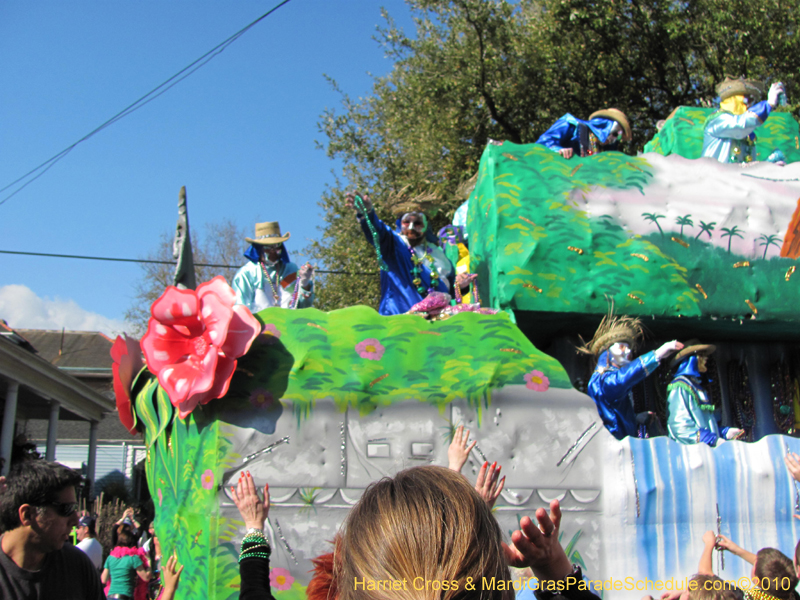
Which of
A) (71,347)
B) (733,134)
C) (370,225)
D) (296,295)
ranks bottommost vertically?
(296,295)

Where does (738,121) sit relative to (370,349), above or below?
above

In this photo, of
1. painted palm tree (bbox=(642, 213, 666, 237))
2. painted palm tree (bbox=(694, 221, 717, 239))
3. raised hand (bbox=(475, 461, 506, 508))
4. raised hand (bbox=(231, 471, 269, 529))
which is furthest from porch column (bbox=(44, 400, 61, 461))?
raised hand (bbox=(475, 461, 506, 508))

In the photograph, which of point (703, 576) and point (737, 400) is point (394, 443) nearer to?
point (703, 576)

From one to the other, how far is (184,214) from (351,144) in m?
9.27

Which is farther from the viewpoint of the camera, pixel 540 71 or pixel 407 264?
pixel 540 71

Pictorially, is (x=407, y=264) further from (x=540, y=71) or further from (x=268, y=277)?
(x=540, y=71)

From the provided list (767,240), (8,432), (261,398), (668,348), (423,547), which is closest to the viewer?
(423,547)

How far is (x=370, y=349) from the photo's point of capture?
17.1 ft

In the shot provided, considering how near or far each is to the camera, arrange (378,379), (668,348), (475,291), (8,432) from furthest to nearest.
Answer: (8,432), (475,291), (668,348), (378,379)

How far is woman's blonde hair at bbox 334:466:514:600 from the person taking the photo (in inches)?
47.6

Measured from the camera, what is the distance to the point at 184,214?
5891 millimetres

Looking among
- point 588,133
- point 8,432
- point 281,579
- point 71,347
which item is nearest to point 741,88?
point 588,133

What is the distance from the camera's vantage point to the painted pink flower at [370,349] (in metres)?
5.19

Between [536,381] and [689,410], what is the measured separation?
1.62 m
